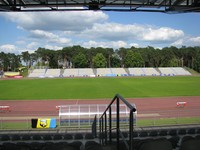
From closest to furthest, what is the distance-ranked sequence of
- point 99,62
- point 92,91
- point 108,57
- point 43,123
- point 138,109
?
point 43,123, point 138,109, point 92,91, point 99,62, point 108,57

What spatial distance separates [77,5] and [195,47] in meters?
140

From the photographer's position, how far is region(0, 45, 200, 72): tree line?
406ft

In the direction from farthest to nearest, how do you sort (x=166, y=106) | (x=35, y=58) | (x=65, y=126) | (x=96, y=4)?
(x=35, y=58) → (x=166, y=106) → (x=65, y=126) → (x=96, y=4)

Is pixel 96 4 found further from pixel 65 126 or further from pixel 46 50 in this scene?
pixel 46 50

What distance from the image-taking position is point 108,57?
443 ft

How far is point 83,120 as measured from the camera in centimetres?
1809

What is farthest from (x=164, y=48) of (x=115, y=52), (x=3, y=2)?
(x=3, y=2)

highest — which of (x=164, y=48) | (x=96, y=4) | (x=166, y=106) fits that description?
(x=164, y=48)

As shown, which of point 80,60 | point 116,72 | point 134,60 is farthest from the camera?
point 80,60

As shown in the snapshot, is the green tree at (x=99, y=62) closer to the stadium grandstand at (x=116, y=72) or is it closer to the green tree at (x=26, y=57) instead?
the stadium grandstand at (x=116, y=72)

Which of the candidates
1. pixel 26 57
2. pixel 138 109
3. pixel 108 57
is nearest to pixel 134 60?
pixel 108 57

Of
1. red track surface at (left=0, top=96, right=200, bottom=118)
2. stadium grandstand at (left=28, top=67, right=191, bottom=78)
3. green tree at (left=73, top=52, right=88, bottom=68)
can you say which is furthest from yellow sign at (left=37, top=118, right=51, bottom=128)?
green tree at (left=73, top=52, right=88, bottom=68)

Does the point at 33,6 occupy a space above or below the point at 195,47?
below

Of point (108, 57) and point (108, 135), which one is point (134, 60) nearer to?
point (108, 57)
